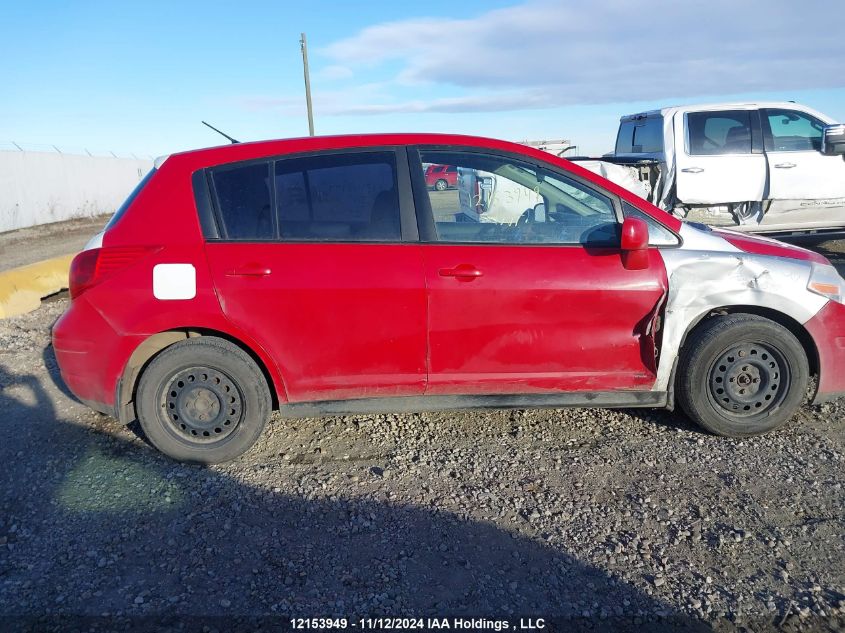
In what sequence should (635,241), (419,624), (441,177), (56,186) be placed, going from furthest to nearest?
(56,186) < (441,177) < (635,241) < (419,624)

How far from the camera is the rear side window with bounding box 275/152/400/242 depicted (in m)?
3.69

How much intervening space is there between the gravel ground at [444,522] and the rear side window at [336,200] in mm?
1296

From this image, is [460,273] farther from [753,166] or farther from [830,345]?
[753,166]

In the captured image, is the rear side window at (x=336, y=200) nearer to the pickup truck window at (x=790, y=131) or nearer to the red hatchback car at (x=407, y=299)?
the red hatchback car at (x=407, y=299)

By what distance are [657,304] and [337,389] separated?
6.19 ft

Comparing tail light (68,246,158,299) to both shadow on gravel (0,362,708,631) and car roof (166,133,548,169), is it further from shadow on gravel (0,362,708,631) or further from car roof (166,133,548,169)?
shadow on gravel (0,362,708,631)

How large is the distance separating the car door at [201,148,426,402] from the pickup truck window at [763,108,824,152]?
662cm

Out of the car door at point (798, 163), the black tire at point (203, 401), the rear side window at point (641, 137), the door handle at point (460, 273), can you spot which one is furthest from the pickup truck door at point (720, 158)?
the black tire at point (203, 401)

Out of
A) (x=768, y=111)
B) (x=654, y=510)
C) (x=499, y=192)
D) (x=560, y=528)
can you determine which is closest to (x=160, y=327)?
(x=499, y=192)

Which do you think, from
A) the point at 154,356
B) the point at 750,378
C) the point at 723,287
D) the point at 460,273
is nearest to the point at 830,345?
the point at 750,378

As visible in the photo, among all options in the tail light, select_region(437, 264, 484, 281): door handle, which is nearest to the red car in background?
select_region(437, 264, 484, 281): door handle

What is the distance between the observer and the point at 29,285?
765cm

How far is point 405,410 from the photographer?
3.85 metres

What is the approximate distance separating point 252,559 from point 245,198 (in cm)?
192
